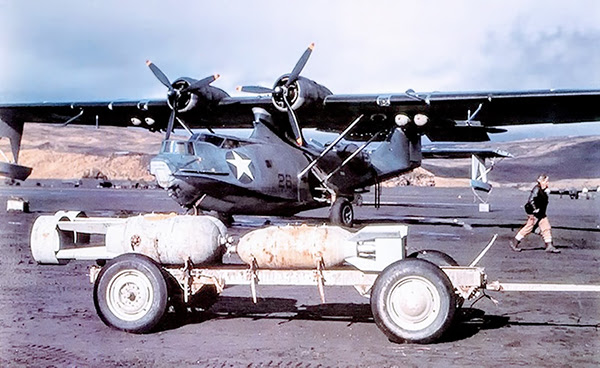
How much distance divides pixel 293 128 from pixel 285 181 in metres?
1.72

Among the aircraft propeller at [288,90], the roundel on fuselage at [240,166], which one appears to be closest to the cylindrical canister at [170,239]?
the roundel on fuselage at [240,166]

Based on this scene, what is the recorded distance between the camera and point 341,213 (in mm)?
20531

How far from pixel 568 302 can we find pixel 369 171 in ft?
46.8

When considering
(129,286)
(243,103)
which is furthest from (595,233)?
(129,286)

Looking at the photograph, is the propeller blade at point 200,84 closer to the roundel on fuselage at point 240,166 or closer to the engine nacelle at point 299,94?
the engine nacelle at point 299,94

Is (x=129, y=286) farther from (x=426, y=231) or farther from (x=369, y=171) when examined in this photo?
(x=369, y=171)

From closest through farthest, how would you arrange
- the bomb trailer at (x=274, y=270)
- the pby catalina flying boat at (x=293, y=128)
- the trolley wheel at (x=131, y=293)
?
the bomb trailer at (x=274, y=270)
the trolley wheel at (x=131, y=293)
the pby catalina flying boat at (x=293, y=128)

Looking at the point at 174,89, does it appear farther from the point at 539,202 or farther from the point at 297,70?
the point at 539,202

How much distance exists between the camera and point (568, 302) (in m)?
8.79

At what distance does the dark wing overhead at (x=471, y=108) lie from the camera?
17.1 meters

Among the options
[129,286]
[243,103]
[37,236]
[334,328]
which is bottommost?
[334,328]

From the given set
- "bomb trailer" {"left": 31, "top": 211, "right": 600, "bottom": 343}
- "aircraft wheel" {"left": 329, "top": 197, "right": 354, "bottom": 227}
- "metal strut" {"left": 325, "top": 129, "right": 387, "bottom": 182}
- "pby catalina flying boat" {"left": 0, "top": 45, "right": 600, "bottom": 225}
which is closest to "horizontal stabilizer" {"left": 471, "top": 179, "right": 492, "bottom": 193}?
"pby catalina flying boat" {"left": 0, "top": 45, "right": 600, "bottom": 225}

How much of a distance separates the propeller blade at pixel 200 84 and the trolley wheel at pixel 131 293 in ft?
45.0

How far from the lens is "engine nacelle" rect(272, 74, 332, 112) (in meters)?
18.5
